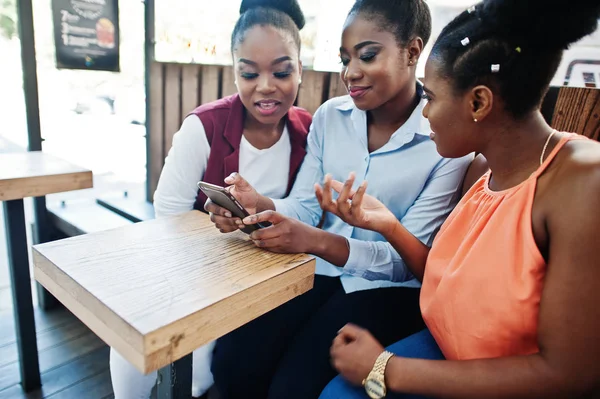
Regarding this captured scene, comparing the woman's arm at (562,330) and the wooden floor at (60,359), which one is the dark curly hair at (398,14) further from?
the wooden floor at (60,359)

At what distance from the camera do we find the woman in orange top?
2.46ft

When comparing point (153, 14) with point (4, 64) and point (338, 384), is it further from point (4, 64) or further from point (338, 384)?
point (338, 384)

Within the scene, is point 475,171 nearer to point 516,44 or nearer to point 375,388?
point 516,44

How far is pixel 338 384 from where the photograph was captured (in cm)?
104

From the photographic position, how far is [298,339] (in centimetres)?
133

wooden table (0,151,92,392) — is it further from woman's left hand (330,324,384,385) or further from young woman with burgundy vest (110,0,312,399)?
woman's left hand (330,324,384,385)

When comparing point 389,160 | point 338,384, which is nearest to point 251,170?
point 389,160

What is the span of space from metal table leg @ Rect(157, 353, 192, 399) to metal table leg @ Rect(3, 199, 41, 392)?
1175 millimetres

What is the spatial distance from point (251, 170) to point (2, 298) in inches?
76.6

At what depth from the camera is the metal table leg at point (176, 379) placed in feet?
3.01

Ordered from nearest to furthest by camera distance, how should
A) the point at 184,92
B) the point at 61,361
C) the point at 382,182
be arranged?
the point at 382,182 < the point at 61,361 < the point at 184,92

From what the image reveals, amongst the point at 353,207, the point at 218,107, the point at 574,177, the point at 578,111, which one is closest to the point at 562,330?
the point at 574,177

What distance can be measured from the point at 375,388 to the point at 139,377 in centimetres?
87

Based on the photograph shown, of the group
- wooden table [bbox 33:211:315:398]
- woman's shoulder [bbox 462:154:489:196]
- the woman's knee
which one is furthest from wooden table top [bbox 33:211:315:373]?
woman's shoulder [bbox 462:154:489:196]
